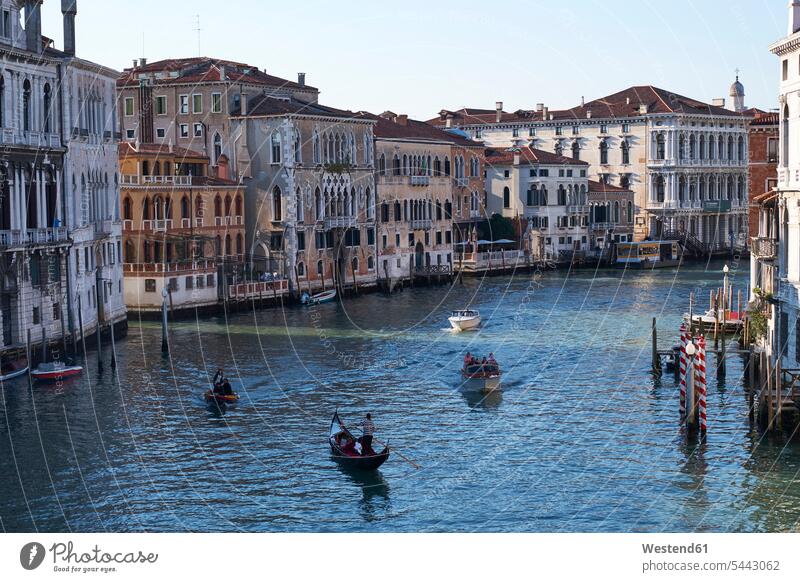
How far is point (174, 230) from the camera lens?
42375 millimetres

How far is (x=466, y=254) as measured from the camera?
59.0m

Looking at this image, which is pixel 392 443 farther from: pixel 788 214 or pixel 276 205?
pixel 276 205

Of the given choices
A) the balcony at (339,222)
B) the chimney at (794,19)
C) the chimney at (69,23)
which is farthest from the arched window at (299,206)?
the chimney at (794,19)

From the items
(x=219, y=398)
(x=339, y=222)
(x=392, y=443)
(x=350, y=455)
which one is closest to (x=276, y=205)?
(x=339, y=222)

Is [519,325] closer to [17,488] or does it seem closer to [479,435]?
[479,435]

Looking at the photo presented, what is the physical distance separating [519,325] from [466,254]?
20601 mm

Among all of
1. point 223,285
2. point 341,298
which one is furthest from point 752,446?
point 341,298

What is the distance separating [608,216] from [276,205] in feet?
82.7

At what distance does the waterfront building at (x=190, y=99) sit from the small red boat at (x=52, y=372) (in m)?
19.2

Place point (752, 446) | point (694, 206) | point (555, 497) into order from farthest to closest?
point (694, 206) → point (752, 446) → point (555, 497)

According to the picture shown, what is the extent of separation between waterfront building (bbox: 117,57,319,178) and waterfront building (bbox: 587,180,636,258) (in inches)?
865

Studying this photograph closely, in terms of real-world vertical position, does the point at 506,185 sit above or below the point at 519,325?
above

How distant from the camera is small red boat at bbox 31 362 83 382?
89.2 feet

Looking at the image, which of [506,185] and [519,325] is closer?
[519,325]
